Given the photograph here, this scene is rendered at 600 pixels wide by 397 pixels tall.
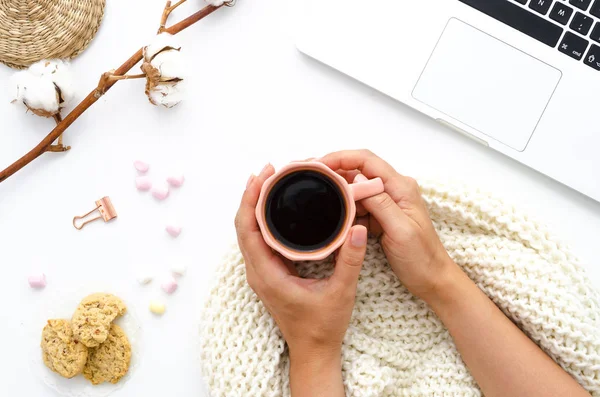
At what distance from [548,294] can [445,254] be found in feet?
→ 0.43

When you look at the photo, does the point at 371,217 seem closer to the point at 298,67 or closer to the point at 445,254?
the point at 445,254

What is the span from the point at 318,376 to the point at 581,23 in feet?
1.79

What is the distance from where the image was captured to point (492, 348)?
22.2 inches

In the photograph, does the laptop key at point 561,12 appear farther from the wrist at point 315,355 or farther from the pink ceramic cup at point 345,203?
the wrist at point 315,355

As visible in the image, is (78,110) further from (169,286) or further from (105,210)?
(169,286)

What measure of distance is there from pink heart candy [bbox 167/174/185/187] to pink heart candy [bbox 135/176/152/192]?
29mm

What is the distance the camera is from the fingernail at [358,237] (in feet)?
1.57

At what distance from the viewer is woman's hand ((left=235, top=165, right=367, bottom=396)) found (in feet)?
1.69

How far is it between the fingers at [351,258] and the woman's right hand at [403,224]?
0.19 ft

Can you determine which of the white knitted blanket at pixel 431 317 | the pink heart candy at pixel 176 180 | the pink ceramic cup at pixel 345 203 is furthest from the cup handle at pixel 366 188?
the pink heart candy at pixel 176 180

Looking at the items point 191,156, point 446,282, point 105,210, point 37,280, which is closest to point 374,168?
point 446,282

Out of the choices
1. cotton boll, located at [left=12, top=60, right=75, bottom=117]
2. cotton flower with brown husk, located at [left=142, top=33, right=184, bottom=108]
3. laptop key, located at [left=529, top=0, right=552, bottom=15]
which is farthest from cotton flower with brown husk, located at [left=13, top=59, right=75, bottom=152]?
laptop key, located at [left=529, top=0, right=552, bottom=15]

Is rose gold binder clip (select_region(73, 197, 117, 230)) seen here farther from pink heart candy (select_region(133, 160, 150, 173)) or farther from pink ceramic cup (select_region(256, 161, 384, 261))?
pink ceramic cup (select_region(256, 161, 384, 261))

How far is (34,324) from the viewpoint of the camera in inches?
26.7
